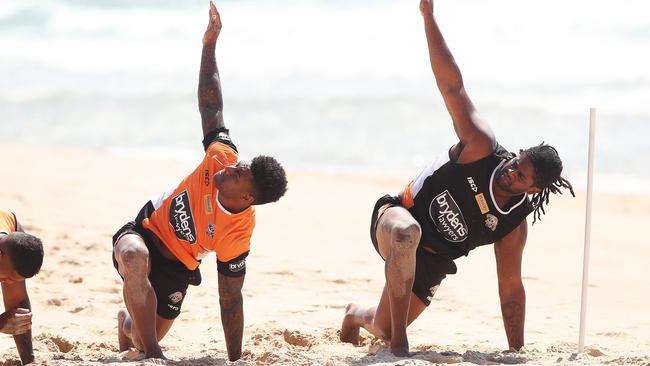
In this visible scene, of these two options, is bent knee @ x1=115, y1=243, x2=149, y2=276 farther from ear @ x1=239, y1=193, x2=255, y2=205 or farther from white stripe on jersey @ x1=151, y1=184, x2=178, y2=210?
ear @ x1=239, y1=193, x2=255, y2=205

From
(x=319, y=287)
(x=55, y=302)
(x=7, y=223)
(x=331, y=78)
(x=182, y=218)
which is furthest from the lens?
(x=331, y=78)

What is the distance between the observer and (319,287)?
25.7ft

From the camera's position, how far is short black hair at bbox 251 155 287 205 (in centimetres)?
495

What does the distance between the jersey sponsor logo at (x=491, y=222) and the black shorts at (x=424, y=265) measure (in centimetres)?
41

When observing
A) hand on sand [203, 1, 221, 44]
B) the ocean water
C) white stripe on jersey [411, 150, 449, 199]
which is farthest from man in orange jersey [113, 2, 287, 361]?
the ocean water

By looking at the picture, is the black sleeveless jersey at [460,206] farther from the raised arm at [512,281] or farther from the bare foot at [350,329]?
the bare foot at [350,329]

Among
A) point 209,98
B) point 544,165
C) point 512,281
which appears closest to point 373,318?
point 512,281

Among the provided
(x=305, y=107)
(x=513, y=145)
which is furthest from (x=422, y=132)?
(x=305, y=107)

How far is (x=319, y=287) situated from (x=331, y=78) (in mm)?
17797

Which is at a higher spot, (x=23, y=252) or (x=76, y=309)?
(x=23, y=252)

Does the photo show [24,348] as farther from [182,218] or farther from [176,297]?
[182,218]

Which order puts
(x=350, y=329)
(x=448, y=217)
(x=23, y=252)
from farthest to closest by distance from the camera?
(x=350, y=329) → (x=448, y=217) → (x=23, y=252)

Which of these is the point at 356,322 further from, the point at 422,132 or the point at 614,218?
the point at 422,132

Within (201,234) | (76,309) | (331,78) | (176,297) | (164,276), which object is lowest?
(76,309)
